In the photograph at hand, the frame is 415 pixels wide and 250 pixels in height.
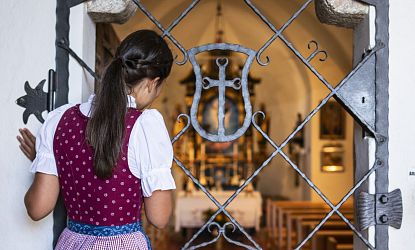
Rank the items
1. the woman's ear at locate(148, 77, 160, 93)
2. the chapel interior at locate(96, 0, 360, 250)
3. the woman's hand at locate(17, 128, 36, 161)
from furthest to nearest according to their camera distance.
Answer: the chapel interior at locate(96, 0, 360, 250)
the woman's hand at locate(17, 128, 36, 161)
the woman's ear at locate(148, 77, 160, 93)

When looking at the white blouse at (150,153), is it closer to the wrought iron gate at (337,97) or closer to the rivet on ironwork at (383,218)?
the wrought iron gate at (337,97)

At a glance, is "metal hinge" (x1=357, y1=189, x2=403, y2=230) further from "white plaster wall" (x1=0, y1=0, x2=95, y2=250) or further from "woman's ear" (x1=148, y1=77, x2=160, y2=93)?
"white plaster wall" (x1=0, y1=0, x2=95, y2=250)

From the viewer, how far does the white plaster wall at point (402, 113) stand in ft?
7.25

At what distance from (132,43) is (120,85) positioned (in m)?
0.13

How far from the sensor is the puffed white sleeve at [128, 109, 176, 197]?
5.36 ft

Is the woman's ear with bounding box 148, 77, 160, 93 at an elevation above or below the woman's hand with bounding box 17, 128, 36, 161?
above

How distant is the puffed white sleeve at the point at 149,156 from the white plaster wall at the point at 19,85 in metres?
0.66

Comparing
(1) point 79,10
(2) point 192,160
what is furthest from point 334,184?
(1) point 79,10

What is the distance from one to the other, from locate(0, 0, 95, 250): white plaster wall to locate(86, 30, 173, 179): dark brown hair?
2.05 ft

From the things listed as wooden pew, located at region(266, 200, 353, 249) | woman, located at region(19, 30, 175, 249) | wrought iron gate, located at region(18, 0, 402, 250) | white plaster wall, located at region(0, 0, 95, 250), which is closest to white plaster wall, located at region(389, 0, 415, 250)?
wrought iron gate, located at region(18, 0, 402, 250)

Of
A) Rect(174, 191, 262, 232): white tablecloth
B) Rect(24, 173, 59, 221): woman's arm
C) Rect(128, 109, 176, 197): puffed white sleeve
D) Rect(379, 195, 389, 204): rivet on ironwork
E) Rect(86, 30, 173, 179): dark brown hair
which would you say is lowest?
Rect(174, 191, 262, 232): white tablecloth

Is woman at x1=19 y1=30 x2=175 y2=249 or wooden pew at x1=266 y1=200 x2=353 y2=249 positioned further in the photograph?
wooden pew at x1=266 y1=200 x2=353 y2=249

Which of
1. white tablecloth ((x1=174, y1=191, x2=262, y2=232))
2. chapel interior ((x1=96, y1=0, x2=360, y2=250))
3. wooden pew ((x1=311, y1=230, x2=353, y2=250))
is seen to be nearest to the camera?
wooden pew ((x1=311, y1=230, x2=353, y2=250))

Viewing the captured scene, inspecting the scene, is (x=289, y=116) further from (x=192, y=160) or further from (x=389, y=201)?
(x=389, y=201)
